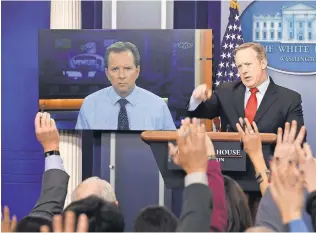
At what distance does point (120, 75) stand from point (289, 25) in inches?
55.6

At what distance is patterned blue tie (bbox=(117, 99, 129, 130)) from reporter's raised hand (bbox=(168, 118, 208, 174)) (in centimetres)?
315

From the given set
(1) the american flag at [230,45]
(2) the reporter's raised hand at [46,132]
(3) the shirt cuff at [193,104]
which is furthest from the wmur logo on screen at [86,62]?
(2) the reporter's raised hand at [46,132]

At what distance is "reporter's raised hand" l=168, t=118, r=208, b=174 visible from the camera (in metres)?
1.89

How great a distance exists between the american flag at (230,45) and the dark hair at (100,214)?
→ 3.31 metres

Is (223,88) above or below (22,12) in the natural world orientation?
below


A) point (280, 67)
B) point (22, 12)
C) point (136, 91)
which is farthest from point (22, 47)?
point (280, 67)

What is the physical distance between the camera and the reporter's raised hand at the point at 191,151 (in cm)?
189

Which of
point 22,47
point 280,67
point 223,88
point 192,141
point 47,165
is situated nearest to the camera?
point 192,141

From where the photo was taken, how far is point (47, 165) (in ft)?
8.46

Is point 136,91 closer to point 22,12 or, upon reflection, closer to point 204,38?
point 204,38

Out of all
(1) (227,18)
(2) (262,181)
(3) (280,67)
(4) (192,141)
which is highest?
(1) (227,18)

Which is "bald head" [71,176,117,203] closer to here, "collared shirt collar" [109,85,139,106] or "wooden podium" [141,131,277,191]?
"wooden podium" [141,131,277,191]

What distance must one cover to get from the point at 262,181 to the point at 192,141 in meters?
0.89

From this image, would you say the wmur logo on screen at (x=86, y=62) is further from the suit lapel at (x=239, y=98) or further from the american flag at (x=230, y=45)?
the suit lapel at (x=239, y=98)
